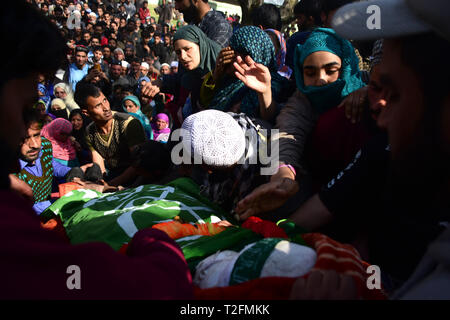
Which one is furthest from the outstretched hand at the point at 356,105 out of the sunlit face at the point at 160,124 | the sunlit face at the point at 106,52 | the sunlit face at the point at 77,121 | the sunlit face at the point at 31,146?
the sunlit face at the point at 106,52

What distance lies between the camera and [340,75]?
2.20m

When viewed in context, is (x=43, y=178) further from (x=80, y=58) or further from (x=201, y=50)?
(x=80, y=58)

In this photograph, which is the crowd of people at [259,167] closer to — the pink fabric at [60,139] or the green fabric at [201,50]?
the green fabric at [201,50]

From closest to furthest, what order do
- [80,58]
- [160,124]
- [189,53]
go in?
1. [189,53]
2. [160,124]
3. [80,58]

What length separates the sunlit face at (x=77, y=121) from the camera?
5568 millimetres

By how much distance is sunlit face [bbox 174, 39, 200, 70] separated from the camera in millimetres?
3348

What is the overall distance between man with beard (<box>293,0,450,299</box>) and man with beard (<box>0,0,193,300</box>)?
0.40 metres

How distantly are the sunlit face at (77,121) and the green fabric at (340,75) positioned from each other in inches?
172

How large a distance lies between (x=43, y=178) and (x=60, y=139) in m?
1.42

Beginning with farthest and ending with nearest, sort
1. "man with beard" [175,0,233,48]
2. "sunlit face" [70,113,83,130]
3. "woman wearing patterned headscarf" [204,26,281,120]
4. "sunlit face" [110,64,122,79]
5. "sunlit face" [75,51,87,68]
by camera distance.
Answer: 1. "sunlit face" [110,64,122,79]
2. "sunlit face" [75,51,87,68]
3. "sunlit face" [70,113,83,130]
4. "man with beard" [175,0,233,48]
5. "woman wearing patterned headscarf" [204,26,281,120]

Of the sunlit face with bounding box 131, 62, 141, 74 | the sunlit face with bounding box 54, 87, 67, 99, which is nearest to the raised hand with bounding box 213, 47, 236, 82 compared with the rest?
the sunlit face with bounding box 54, 87, 67, 99

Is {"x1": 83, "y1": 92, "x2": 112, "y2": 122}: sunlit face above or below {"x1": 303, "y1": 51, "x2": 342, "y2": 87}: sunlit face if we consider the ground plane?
A: below

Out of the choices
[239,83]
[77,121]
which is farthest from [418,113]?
[77,121]

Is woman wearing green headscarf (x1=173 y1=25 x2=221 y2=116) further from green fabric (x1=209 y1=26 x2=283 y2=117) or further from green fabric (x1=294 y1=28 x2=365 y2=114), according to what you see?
green fabric (x1=294 y1=28 x2=365 y2=114)
